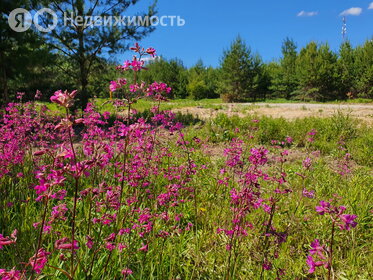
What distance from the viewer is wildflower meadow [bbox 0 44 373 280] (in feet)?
4.77

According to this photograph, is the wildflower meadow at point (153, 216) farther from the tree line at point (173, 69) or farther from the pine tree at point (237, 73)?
the pine tree at point (237, 73)

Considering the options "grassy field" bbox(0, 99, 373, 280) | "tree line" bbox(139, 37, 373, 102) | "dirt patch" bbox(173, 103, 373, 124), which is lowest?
"grassy field" bbox(0, 99, 373, 280)

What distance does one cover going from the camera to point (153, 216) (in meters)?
2.38

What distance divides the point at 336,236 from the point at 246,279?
56.6 inches

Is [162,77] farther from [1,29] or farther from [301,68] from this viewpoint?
[1,29]

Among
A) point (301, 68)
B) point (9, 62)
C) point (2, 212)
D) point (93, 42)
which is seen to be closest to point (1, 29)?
point (9, 62)

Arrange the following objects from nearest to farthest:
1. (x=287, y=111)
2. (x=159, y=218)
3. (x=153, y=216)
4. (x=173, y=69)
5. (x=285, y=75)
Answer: (x=153, y=216) < (x=159, y=218) < (x=287, y=111) < (x=285, y=75) < (x=173, y=69)

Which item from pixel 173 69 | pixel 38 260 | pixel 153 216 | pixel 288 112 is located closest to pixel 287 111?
pixel 288 112

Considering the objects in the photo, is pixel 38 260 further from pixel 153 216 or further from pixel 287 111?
pixel 287 111

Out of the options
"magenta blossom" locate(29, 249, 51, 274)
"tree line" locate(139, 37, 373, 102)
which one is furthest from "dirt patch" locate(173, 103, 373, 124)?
"tree line" locate(139, 37, 373, 102)

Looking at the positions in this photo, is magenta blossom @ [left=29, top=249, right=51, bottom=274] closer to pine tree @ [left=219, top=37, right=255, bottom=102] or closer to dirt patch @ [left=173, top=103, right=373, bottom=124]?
dirt patch @ [left=173, top=103, right=373, bottom=124]

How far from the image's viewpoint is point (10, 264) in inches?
88.5

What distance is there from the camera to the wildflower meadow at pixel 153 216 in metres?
1.45

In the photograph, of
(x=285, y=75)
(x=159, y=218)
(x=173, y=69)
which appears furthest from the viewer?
(x=173, y=69)
